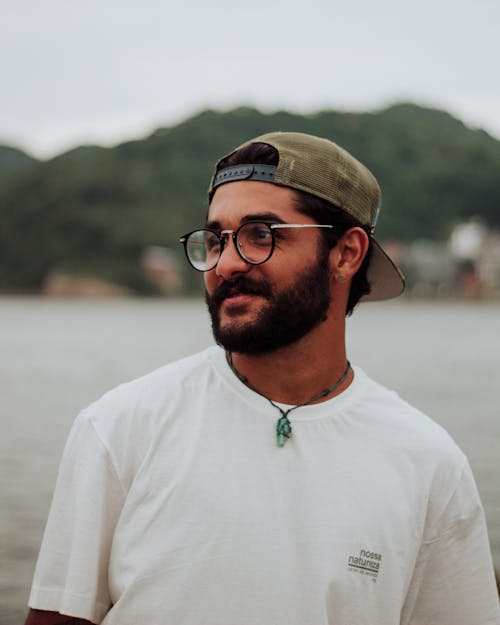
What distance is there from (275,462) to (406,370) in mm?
46043

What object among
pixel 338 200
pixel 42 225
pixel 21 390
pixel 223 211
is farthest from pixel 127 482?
pixel 42 225

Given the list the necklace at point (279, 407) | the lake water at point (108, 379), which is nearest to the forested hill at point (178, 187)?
the lake water at point (108, 379)

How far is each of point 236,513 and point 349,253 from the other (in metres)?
0.79

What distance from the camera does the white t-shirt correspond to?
2033 mm

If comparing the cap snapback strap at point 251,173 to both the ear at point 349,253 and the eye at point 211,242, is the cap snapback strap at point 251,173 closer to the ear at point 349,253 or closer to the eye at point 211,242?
the eye at point 211,242

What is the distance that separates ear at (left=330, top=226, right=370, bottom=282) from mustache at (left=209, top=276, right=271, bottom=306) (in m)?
0.25

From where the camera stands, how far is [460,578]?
2285 millimetres


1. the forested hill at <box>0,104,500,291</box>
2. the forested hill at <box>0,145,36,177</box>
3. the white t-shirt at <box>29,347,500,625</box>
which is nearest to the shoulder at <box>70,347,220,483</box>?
the white t-shirt at <box>29,347,500,625</box>

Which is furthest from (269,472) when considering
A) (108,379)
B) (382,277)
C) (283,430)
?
(108,379)

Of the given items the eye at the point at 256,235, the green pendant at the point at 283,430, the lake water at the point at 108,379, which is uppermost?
the eye at the point at 256,235

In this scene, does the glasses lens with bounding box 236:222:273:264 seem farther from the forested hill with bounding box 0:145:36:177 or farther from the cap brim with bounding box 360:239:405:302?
the forested hill with bounding box 0:145:36:177

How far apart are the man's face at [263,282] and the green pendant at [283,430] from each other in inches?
7.4

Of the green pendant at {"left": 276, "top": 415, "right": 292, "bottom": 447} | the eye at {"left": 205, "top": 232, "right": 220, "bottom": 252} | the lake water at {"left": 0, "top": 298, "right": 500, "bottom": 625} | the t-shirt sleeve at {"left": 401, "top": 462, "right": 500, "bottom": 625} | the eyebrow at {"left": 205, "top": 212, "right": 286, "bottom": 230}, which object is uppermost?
the eyebrow at {"left": 205, "top": 212, "right": 286, "bottom": 230}

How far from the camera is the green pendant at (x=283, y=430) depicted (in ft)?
7.02
